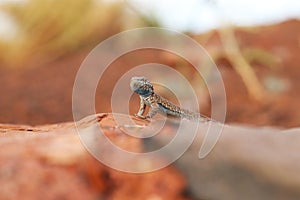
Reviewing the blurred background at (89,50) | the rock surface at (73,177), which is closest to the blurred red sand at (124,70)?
the blurred background at (89,50)

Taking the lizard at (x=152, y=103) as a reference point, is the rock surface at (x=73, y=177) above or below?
below

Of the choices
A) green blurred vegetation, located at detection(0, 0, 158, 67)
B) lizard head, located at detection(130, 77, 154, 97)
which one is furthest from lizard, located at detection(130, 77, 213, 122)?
green blurred vegetation, located at detection(0, 0, 158, 67)

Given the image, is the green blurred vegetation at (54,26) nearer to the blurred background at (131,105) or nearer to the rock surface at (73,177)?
the blurred background at (131,105)

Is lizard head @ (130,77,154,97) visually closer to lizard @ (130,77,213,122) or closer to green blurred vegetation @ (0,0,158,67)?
lizard @ (130,77,213,122)

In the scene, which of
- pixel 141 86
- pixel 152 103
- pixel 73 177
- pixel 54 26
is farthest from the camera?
pixel 54 26

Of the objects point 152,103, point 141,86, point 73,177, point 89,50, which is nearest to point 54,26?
point 89,50

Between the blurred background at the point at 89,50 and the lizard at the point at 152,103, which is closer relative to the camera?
the lizard at the point at 152,103

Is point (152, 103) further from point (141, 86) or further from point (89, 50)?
point (89, 50)

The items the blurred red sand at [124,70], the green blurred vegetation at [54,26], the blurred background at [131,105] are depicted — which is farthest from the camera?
the green blurred vegetation at [54,26]

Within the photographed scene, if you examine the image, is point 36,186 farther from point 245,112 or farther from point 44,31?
point 44,31
